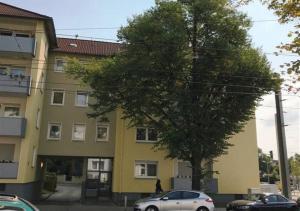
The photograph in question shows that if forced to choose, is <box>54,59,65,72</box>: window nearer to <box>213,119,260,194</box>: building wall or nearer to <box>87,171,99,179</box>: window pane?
<box>87,171,99,179</box>: window pane

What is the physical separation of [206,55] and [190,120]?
13.7 feet

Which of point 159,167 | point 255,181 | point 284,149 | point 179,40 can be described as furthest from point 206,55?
point 255,181

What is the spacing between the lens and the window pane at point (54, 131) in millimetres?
32156

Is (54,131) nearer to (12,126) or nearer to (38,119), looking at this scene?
(38,119)

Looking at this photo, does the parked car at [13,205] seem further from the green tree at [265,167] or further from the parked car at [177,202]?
the green tree at [265,167]

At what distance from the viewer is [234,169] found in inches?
1289

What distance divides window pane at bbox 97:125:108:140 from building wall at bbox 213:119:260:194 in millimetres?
9390

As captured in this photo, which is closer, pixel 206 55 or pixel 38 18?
pixel 206 55

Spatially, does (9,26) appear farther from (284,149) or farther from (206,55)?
(284,149)

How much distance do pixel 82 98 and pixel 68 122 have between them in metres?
2.50

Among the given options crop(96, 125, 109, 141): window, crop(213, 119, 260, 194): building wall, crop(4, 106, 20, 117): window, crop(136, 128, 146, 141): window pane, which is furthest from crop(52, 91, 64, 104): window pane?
crop(213, 119, 260, 194): building wall

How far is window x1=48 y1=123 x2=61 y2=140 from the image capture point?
105ft

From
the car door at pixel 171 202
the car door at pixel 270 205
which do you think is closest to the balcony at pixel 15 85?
the car door at pixel 171 202

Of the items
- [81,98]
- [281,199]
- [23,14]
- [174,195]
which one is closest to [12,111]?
[81,98]
